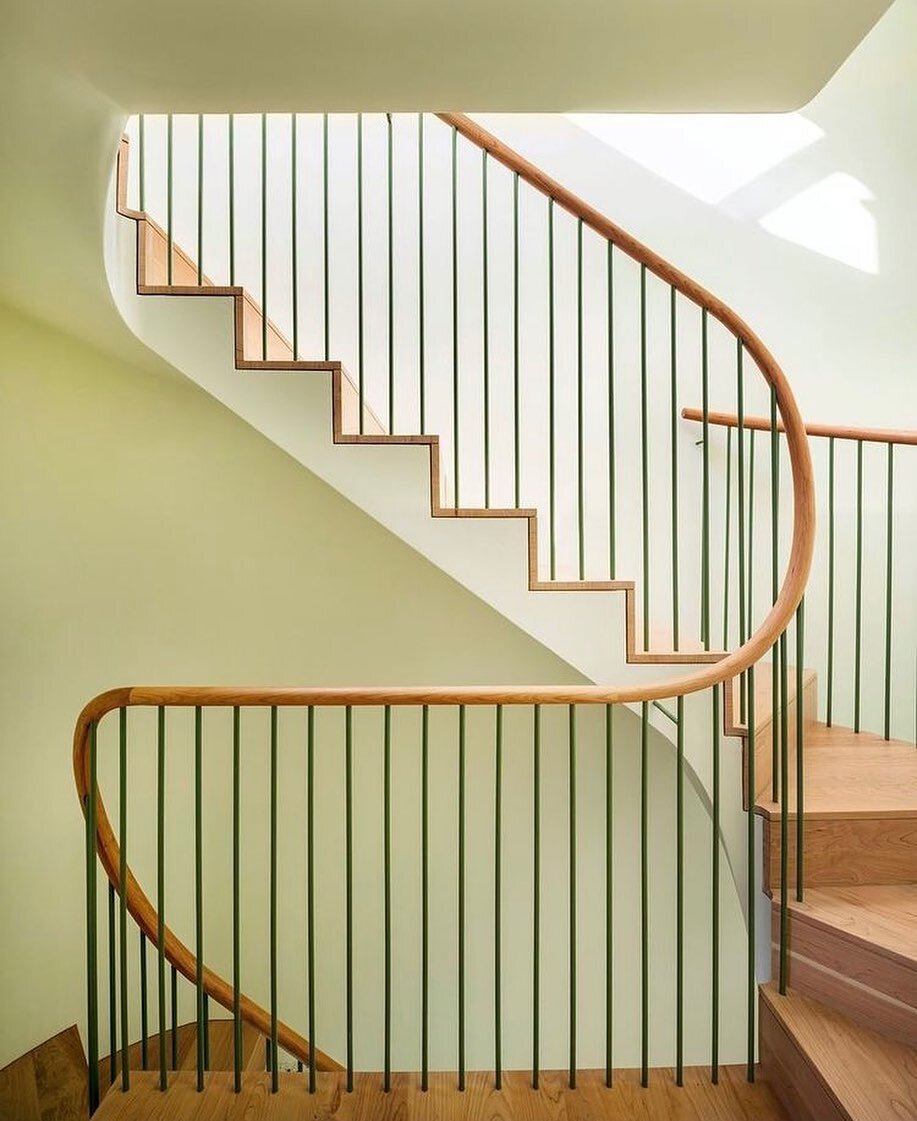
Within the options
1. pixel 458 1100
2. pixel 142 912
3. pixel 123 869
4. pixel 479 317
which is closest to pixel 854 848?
pixel 458 1100

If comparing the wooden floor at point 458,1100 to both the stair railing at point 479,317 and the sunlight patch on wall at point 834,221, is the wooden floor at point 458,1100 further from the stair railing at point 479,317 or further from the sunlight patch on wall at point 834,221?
the sunlight patch on wall at point 834,221

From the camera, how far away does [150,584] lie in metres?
3.69

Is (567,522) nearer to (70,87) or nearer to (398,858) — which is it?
(398,858)

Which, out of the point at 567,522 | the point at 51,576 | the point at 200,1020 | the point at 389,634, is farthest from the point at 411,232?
the point at 200,1020

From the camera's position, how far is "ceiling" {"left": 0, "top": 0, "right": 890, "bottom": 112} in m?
1.74

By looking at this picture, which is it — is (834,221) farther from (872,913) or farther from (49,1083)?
(49,1083)

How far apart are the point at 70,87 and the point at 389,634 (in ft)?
7.72

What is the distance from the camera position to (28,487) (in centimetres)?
358

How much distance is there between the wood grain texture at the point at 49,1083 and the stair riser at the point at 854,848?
2472 millimetres

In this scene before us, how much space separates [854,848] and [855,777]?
0.36 metres

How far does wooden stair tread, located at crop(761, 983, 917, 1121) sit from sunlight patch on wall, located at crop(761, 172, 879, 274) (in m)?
2.99

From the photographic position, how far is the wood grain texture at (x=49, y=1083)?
116 inches

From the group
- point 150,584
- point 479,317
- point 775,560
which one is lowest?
point 150,584

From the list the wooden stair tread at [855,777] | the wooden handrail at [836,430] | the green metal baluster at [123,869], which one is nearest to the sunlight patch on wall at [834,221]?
the wooden handrail at [836,430]
